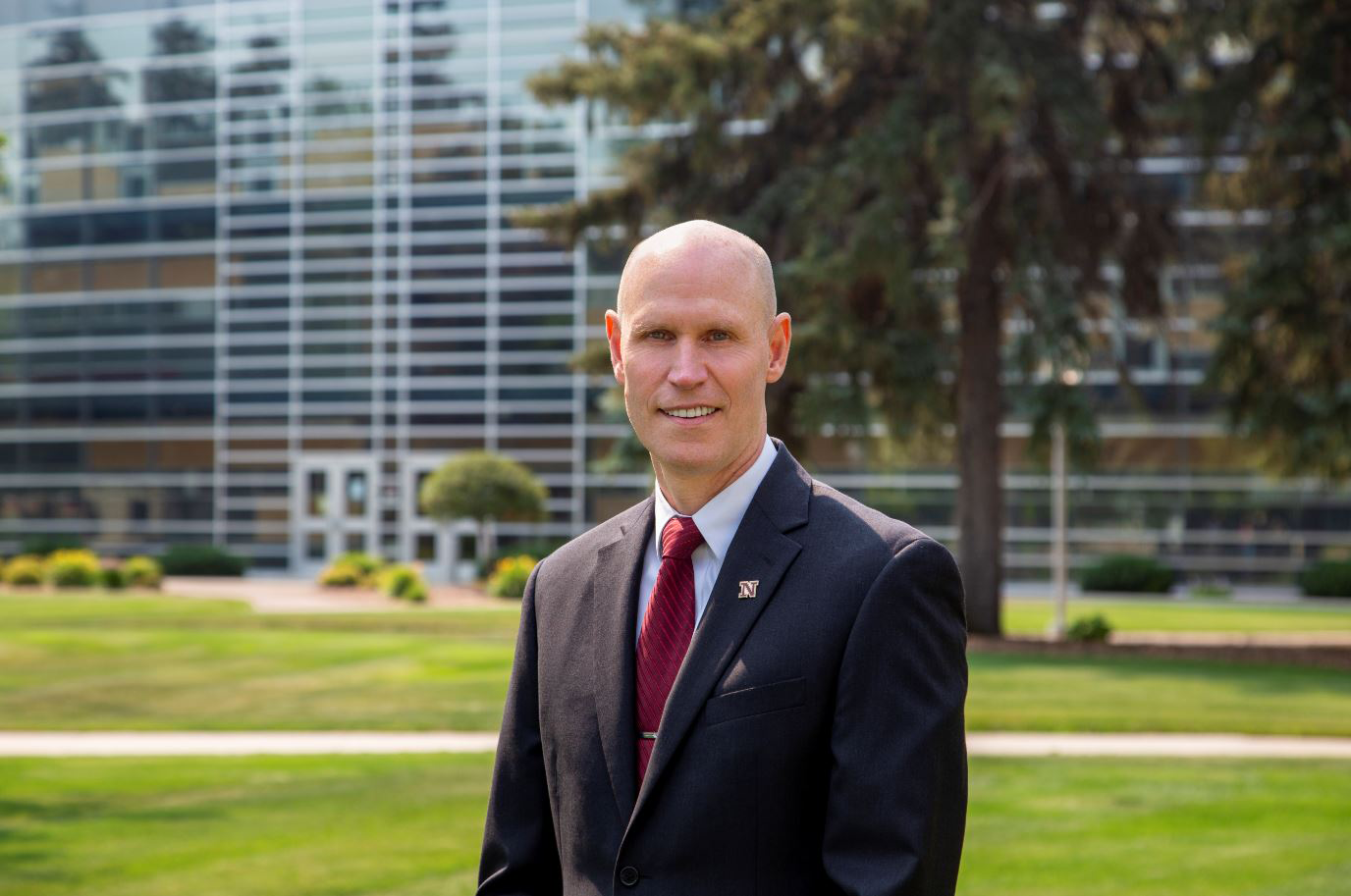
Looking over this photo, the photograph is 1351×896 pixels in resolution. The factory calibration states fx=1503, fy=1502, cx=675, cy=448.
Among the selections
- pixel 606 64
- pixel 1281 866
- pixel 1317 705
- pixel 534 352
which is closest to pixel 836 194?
pixel 606 64

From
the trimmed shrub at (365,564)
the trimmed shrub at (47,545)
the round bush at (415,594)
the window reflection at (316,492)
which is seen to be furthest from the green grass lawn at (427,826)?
the trimmed shrub at (47,545)

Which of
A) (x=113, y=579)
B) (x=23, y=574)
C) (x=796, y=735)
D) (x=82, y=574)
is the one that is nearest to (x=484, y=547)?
(x=113, y=579)

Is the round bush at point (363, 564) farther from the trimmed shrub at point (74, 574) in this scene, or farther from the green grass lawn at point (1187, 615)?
the green grass lawn at point (1187, 615)

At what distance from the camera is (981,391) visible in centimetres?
2294

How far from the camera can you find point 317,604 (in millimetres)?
33031

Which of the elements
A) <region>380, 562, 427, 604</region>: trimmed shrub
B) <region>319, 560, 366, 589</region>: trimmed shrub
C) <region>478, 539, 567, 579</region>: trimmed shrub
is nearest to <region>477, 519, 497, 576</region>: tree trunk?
<region>478, 539, 567, 579</region>: trimmed shrub

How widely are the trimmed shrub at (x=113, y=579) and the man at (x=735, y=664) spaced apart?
3546cm

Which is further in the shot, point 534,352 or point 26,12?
point 26,12

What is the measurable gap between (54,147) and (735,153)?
33471 mm

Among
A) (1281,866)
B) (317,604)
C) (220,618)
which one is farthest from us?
(317,604)

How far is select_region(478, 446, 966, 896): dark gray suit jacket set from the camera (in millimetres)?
2287

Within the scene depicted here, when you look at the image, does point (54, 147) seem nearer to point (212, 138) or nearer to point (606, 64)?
point (212, 138)

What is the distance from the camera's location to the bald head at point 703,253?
245cm

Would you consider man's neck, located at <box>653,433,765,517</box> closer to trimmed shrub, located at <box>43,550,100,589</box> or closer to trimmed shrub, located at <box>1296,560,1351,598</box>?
trimmed shrub, located at <box>43,550,100,589</box>
